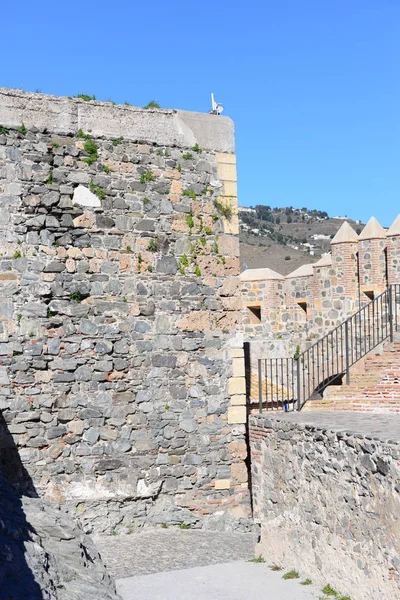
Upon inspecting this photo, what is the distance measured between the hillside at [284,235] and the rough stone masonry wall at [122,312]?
3086 centimetres

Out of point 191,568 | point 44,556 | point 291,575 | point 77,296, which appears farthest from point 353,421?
point 44,556

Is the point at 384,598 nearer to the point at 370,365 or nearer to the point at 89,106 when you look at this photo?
the point at 370,365

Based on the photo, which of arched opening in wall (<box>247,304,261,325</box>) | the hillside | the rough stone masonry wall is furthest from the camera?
the hillside

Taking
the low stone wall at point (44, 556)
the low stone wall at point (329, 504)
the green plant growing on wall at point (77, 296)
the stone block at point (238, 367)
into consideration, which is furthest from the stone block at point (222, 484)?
the green plant growing on wall at point (77, 296)

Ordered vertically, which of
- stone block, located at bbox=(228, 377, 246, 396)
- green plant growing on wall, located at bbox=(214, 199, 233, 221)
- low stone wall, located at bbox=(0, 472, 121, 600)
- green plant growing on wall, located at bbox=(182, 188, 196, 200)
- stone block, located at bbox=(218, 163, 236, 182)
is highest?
stone block, located at bbox=(218, 163, 236, 182)

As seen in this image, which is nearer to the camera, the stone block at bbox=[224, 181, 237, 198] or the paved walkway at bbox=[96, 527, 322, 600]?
the paved walkway at bbox=[96, 527, 322, 600]

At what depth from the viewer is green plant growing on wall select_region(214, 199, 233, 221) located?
424 inches

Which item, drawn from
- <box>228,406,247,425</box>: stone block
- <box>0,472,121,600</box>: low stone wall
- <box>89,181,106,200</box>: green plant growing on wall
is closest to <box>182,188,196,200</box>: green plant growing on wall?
<box>89,181,106,200</box>: green plant growing on wall

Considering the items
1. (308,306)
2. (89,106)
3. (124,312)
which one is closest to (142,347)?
(124,312)

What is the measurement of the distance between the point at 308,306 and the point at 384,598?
1307 centimetres

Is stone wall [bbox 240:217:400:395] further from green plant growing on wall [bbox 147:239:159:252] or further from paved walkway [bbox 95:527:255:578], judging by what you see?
green plant growing on wall [bbox 147:239:159:252]

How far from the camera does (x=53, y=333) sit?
9.66 m

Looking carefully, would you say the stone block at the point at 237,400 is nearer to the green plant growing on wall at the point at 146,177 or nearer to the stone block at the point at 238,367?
the stone block at the point at 238,367

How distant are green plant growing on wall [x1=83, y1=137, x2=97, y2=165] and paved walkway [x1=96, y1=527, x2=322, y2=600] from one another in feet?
16.1
